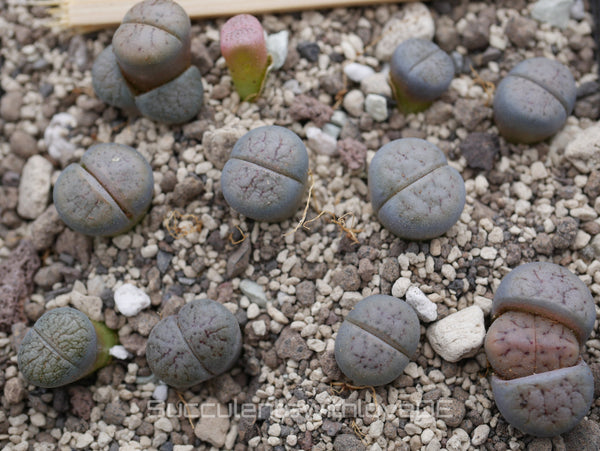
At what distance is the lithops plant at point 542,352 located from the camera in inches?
80.8

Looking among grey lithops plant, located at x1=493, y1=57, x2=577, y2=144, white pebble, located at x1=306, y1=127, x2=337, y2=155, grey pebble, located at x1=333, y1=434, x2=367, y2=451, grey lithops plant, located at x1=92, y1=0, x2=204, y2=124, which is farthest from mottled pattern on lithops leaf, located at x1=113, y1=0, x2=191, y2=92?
grey pebble, located at x1=333, y1=434, x2=367, y2=451

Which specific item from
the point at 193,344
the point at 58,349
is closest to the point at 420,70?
the point at 193,344

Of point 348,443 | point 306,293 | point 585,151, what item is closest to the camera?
point 348,443

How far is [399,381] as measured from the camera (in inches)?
90.7

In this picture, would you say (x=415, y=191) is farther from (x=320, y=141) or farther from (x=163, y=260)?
(x=163, y=260)

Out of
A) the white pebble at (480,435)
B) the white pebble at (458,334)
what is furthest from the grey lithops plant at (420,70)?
the white pebble at (480,435)

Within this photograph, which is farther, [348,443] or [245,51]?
[245,51]

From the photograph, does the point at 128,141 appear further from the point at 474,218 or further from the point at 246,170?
the point at 474,218

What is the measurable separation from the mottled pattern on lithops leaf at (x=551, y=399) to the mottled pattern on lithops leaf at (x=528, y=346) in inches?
1.4

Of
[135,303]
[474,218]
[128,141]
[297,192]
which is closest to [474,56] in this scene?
[474,218]

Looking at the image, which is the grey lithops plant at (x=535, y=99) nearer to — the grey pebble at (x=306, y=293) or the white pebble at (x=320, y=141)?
Result: the white pebble at (x=320, y=141)

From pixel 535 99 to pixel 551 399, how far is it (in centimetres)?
128

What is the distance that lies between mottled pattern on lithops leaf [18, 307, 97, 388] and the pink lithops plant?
4.27 feet

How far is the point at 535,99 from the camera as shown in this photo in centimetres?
248
